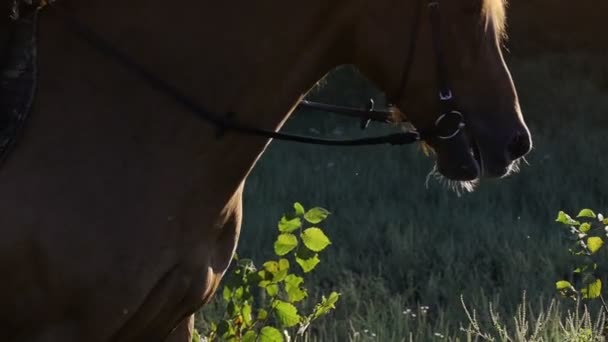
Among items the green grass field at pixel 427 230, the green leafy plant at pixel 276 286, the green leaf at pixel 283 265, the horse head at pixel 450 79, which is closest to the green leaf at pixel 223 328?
the green leafy plant at pixel 276 286

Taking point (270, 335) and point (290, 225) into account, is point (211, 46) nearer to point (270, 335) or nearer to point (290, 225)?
point (290, 225)

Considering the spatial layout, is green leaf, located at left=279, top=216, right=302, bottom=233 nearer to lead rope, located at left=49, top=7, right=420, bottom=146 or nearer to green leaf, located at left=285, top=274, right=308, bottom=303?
green leaf, located at left=285, top=274, right=308, bottom=303

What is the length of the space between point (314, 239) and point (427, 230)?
340 centimetres

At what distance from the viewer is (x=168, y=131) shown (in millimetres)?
3510

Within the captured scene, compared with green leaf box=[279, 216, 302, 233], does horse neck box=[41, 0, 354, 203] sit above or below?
above

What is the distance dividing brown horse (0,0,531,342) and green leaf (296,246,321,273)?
35.9 inches

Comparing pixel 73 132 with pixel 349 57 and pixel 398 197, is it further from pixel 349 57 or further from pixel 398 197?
pixel 398 197

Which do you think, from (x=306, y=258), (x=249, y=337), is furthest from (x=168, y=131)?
(x=249, y=337)

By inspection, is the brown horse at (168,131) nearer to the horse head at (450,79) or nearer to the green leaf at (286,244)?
the horse head at (450,79)

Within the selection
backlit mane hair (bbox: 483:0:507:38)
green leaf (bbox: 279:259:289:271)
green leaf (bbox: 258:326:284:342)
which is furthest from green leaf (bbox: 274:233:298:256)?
backlit mane hair (bbox: 483:0:507:38)

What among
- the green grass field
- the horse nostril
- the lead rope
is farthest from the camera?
the green grass field

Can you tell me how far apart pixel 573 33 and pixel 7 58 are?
39.7 ft

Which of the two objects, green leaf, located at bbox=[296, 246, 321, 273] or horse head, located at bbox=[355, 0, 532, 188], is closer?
horse head, located at bbox=[355, 0, 532, 188]

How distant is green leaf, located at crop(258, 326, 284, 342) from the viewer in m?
4.53
